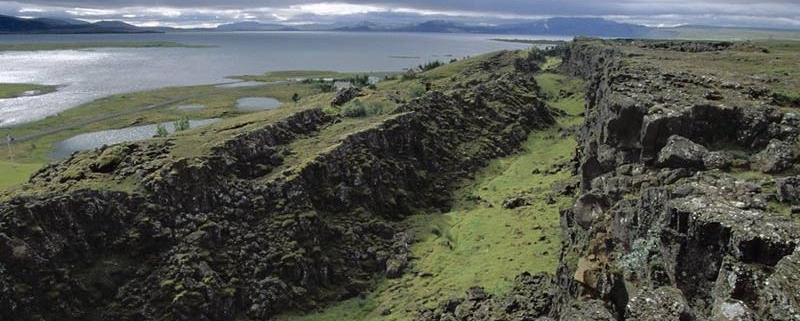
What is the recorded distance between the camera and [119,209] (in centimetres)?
4062

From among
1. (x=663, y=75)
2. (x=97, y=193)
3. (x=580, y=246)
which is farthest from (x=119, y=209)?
(x=663, y=75)

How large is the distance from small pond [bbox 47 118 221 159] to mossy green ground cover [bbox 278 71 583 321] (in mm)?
66559

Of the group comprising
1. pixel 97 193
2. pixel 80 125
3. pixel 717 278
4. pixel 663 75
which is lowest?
pixel 80 125

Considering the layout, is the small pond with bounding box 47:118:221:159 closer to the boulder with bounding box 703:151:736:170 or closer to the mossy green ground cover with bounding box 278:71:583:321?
the mossy green ground cover with bounding box 278:71:583:321

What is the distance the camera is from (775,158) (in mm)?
27203

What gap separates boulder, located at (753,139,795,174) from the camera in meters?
26.8

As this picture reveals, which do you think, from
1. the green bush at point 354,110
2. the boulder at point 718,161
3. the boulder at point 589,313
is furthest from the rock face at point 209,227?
the boulder at point 718,161

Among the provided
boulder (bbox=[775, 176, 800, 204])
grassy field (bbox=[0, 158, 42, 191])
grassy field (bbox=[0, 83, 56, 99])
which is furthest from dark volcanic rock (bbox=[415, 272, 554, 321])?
Answer: grassy field (bbox=[0, 83, 56, 99])

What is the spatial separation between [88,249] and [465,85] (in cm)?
7097

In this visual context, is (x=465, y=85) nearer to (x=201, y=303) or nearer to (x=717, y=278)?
(x=201, y=303)

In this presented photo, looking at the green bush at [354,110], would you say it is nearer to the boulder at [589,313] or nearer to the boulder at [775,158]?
the boulder at [775,158]

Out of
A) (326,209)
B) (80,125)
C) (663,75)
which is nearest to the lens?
(663,75)

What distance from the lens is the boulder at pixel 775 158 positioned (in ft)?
87.8

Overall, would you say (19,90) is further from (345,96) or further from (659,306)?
(659,306)
